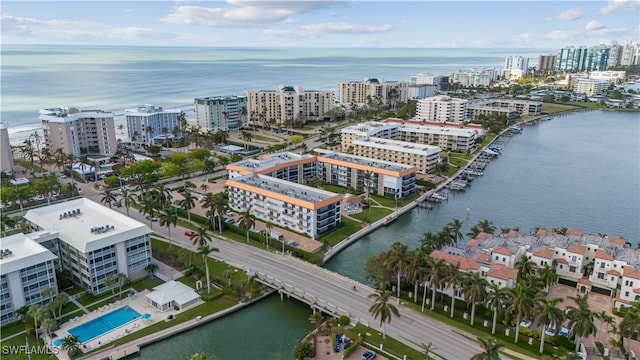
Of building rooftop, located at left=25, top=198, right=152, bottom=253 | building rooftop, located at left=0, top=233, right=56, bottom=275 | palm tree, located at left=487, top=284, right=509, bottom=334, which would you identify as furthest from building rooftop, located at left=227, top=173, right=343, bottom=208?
building rooftop, located at left=0, top=233, right=56, bottom=275

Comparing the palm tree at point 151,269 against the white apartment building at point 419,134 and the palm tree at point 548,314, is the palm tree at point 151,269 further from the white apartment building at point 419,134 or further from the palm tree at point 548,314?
the white apartment building at point 419,134

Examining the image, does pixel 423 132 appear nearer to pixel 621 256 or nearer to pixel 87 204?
pixel 621 256

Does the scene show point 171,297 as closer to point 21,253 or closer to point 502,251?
point 21,253

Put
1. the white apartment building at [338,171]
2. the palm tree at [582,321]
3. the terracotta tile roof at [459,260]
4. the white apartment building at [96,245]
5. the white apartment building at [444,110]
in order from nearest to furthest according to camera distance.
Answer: the palm tree at [582,321], the terracotta tile roof at [459,260], the white apartment building at [96,245], the white apartment building at [338,171], the white apartment building at [444,110]

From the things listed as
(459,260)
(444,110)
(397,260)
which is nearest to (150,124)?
(444,110)

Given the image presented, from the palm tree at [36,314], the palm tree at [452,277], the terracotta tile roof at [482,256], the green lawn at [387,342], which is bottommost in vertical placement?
the green lawn at [387,342]

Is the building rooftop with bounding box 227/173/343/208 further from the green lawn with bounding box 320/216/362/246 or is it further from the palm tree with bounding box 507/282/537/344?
the palm tree with bounding box 507/282/537/344

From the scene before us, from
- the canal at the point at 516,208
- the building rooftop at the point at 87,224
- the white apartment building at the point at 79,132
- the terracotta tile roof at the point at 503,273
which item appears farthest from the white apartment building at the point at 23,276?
the white apartment building at the point at 79,132
